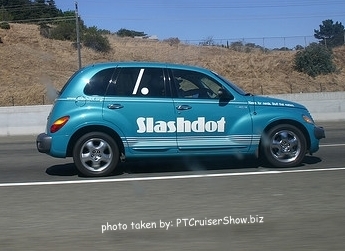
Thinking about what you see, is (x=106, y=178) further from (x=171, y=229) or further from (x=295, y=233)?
(x=295, y=233)

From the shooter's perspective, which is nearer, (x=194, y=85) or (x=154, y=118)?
(x=154, y=118)

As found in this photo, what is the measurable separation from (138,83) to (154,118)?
26.0 inches

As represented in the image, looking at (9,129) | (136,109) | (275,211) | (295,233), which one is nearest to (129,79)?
(136,109)

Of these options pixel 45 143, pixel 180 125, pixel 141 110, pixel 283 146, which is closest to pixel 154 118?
pixel 141 110

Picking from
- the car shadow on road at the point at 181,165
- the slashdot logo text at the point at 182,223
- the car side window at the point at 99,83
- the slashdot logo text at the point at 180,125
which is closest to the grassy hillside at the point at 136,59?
the car shadow on road at the point at 181,165

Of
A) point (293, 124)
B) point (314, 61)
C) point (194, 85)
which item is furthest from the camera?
point (314, 61)

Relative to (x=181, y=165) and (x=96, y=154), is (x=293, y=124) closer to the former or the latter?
(x=181, y=165)

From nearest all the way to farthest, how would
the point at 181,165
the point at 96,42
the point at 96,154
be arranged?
the point at 96,154 → the point at 181,165 → the point at 96,42

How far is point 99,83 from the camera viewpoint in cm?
1090

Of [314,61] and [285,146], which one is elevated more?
[314,61]

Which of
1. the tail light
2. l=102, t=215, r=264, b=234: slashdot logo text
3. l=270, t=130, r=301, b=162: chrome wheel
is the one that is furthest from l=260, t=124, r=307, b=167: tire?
l=102, t=215, r=264, b=234: slashdot logo text

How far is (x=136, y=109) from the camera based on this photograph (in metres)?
10.8

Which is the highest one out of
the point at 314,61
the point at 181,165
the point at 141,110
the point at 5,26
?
the point at 5,26

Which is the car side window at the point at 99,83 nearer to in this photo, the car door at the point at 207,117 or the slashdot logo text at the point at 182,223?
the car door at the point at 207,117
